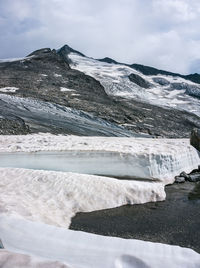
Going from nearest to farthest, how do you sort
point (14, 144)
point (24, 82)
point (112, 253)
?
point (112, 253)
point (14, 144)
point (24, 82)

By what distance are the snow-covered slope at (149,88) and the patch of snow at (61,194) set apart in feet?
145

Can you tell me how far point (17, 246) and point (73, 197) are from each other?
2.88 meters

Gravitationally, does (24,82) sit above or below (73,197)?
above

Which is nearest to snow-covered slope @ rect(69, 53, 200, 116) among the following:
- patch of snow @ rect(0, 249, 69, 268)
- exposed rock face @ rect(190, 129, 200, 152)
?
exposed rock face @ rect(190, 129, 200, 152)

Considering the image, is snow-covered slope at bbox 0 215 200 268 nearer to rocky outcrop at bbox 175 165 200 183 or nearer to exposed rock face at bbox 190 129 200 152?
rocky outcrop at bbox 175 165 200 183

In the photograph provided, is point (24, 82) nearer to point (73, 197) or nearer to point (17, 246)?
point (73, 197)

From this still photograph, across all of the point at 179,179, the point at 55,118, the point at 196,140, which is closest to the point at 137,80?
the point at 55,118

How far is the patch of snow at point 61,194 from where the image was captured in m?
5.39

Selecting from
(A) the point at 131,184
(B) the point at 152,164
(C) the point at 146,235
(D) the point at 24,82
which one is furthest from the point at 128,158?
(D) the point at 24,82

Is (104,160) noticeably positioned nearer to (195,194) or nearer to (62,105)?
(195,194)

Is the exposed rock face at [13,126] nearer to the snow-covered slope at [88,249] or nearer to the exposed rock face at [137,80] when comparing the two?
the snow-covered slope at [88,249]

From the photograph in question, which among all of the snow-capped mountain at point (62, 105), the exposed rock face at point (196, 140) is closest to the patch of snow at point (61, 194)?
the exposed rock face at point (196, 140)

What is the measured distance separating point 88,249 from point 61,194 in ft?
10.4

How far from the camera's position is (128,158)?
8.85m
